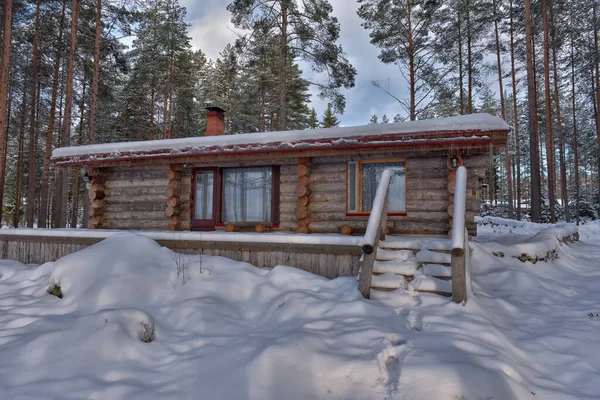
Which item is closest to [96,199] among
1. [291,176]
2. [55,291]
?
[55,291]

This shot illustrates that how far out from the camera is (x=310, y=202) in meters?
8.43

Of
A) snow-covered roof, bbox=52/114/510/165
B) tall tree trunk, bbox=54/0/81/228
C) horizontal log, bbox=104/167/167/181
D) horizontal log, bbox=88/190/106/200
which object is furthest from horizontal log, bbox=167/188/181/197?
tall tree trunk, bbox=54/0/81/228

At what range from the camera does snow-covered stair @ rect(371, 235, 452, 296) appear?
4.47 meters

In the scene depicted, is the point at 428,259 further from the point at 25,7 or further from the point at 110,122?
the point at 110,122

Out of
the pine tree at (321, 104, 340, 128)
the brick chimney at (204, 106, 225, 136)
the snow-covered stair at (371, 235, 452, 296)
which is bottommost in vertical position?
the snow-covered stair at (371, 235, 452, 296)

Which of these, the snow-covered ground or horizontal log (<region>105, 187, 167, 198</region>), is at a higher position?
horizontal log (<region>105, 187, 167, 198</region>)

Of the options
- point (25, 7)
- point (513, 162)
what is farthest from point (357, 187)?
point (513, 162)

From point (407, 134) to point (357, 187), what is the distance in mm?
1816

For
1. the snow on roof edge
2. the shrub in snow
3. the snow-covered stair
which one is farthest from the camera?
the snow on roof edge

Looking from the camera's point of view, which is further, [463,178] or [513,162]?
[513,162]

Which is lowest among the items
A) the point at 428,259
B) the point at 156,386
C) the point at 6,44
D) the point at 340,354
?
the point at 156,386

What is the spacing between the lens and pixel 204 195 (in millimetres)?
9586

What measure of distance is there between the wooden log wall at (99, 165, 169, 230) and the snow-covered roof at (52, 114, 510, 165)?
32.3 inches

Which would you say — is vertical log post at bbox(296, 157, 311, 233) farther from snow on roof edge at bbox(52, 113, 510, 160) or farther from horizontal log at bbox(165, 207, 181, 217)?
horizontal log at bbox(165, 207, 181, 217)
